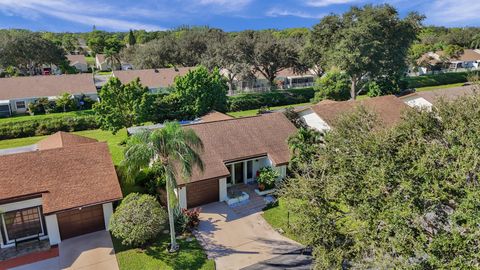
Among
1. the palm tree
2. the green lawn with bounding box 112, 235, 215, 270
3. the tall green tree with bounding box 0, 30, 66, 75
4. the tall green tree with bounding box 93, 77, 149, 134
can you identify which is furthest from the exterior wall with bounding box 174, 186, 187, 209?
the tall green tree with bounding box 0, 30, 66, 75

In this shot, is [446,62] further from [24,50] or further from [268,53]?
[24,50]

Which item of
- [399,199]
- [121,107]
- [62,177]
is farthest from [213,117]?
[399,199]

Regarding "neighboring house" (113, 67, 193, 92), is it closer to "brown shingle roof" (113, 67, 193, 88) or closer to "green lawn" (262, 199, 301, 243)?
"brown shingle roof" (113, 67, 193, 88)

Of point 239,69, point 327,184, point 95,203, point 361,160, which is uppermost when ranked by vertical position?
point 239,69

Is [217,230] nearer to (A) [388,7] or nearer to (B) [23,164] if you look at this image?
(B) [23,164]

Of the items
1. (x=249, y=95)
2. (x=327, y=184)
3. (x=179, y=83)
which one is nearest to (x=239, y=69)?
(x=249, y=95)

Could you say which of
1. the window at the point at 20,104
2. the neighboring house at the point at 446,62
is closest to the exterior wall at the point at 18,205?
the window at the point at 20,104
